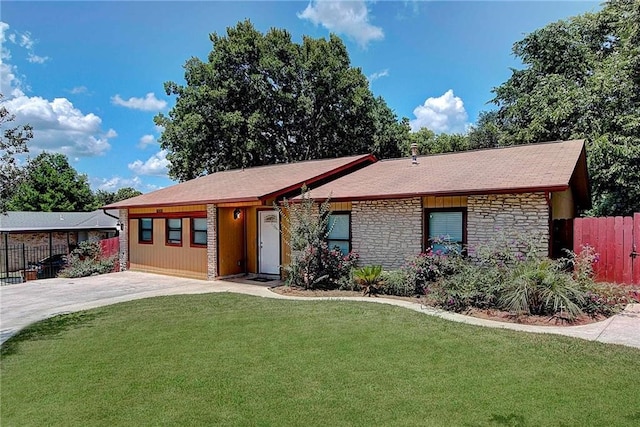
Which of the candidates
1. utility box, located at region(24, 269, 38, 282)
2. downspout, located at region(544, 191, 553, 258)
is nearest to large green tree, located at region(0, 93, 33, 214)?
downspout, located at region(544, 191, 553, 258)

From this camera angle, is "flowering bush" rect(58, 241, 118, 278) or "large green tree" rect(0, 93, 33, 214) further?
"flowering bush" rect(58, 241, 118, 278)

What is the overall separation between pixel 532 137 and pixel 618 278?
13.0 meters

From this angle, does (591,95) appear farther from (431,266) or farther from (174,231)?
(174,231)

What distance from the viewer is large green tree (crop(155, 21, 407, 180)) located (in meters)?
24.7

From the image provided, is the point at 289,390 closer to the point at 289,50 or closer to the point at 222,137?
the point at 222,137

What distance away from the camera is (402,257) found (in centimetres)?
1100

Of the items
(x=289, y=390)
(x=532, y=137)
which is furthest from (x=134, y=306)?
(x=532, y=137)

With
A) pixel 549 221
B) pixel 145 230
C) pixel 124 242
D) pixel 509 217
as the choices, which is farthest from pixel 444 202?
pixel 124 242

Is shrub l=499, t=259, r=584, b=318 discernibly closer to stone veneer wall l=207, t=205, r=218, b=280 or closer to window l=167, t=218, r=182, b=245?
stone veneer wall l=207, t=205, r=218, b=280

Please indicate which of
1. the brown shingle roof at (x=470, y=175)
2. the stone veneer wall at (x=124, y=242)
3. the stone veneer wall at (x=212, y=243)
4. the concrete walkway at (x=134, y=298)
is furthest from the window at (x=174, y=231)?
the brown shingle roof at (x=470, y=175)

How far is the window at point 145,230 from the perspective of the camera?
54.7ft

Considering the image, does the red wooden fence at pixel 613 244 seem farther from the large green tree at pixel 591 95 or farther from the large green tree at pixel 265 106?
the large green tree at pixel 265 106

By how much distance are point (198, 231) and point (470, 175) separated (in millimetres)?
9319

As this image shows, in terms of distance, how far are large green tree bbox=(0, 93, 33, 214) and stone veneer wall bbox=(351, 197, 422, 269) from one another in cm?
792
